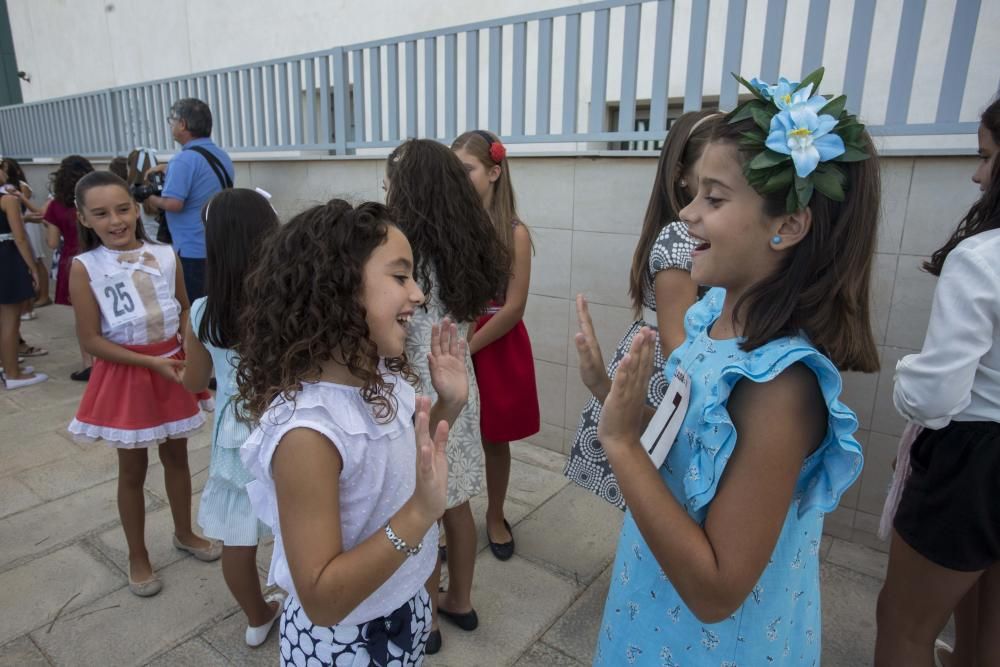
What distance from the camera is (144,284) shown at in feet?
8.52

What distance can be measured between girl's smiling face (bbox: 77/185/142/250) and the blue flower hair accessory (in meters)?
2.48

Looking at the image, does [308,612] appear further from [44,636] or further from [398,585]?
[44,636]

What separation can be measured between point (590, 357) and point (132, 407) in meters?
2.07

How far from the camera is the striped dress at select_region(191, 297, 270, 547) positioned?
6.92 feet

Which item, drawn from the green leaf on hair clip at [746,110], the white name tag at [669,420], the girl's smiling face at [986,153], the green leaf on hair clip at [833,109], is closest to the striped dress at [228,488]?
the white name tag at [669,420]

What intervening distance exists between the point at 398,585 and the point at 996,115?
1.98 meters

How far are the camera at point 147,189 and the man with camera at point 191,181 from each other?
44 cm

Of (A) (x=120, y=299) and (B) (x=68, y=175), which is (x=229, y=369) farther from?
(B) (x=68, y=175)

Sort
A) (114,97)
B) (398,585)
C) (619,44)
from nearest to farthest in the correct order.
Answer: (398,585)
(619,44)
(114,97)

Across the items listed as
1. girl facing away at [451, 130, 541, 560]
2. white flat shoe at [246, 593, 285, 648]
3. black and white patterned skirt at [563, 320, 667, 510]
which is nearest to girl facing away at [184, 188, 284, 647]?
white flat shoe at [246, 593, 285, 648]

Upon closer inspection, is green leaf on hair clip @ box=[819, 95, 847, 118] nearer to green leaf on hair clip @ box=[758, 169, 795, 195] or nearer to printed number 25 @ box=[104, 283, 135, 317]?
green leaf on hair clip @ box=[758, 169, 795, 195]

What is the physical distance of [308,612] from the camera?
1077 mm

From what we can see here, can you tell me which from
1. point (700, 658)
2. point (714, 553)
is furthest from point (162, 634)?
point (714, 553)

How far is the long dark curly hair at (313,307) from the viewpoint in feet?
3.86
